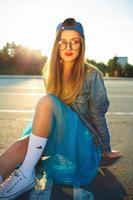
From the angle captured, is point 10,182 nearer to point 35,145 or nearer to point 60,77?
point 35,145

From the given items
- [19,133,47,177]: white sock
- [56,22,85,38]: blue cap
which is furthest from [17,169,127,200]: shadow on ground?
[56,22,85,38]: blue cap

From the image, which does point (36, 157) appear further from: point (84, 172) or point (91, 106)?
point (91, 106)

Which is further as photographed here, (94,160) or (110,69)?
(110,69)

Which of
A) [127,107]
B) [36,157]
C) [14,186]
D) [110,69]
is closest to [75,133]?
[36,157]

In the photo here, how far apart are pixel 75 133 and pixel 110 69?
104 ft

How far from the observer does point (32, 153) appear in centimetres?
337

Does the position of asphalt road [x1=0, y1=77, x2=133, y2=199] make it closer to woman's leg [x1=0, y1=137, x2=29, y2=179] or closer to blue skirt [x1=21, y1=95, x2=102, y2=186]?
blue skirt [x1=21, y1=95, x2=102, y2=186]

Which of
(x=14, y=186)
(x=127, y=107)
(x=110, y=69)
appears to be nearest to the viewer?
(x=14, y=186)

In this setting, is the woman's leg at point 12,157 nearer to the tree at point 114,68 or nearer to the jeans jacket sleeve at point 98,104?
the jeans jacket sleeve at point 98,104

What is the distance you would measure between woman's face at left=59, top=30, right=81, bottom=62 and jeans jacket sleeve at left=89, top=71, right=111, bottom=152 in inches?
10.1

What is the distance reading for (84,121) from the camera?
357cm

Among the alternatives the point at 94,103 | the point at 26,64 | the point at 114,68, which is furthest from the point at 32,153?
the point at 26,64

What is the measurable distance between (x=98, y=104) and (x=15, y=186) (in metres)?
1.04

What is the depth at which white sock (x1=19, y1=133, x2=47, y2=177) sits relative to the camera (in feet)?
10.9
